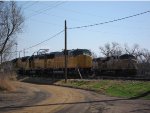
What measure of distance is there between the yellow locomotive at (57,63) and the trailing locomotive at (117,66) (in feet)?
5.79

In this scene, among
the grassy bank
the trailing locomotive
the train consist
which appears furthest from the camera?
the train consist

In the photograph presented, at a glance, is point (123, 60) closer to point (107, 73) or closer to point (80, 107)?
point (107, 73)

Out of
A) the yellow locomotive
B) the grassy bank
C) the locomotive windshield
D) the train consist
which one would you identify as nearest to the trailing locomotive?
the train consist

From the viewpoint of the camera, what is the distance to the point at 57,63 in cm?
5109

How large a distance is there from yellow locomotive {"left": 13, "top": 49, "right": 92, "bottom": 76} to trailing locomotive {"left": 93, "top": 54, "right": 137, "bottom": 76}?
1.76 metres

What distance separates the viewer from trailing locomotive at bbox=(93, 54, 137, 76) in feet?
142

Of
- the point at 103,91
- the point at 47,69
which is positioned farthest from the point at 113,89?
the point at 47,69

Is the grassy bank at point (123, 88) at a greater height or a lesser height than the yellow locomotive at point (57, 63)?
lesser

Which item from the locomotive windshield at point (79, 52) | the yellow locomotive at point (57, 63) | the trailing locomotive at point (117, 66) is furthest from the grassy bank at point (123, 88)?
the locomotive windshield at point (79, 52)

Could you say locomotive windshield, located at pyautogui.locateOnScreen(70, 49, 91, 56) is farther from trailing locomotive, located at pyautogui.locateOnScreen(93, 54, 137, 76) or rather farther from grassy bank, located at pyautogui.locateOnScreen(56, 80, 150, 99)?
grassy bank, located at pyautogui.locateOnScreen(56, 80, 150, 99)

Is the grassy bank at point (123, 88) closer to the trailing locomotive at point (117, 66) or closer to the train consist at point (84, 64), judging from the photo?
the trailing locomotive at point (117, 66)

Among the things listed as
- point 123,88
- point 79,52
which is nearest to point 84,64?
point 79,52

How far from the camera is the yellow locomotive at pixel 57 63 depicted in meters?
47.1

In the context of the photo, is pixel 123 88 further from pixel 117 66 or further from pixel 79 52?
pixel 79 52
